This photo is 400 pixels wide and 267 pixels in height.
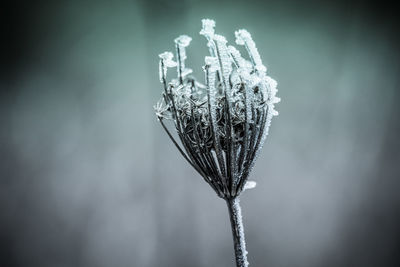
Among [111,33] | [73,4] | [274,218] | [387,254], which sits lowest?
[387,254]

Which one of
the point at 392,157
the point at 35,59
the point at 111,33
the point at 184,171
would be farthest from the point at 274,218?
the point at 35,59

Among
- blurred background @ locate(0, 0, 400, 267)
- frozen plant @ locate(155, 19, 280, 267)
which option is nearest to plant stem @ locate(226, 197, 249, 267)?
frozen plant @ locate(155, 19, 280, 267)

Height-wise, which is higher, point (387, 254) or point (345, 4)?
point (345, 4)

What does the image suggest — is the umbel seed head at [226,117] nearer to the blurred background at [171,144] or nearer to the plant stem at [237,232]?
the plant stem at [237,232]

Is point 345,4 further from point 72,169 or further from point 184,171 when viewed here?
point 72,169

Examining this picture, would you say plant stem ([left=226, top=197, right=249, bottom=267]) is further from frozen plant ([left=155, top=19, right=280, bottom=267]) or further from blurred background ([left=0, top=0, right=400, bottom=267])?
blurred background ([left=0, top=0, right=400, bottom=267])

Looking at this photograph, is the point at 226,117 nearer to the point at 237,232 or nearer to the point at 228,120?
the point at 228,120

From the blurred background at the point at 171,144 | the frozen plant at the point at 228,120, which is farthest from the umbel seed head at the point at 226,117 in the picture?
the blurred background at the point at 171,144
